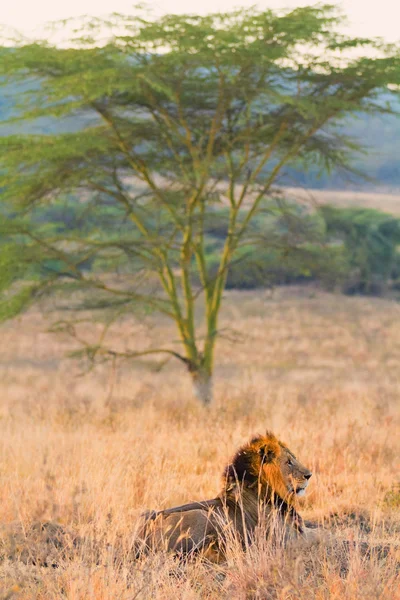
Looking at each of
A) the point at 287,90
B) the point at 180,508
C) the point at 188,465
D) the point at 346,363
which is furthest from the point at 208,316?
the point at 346,363

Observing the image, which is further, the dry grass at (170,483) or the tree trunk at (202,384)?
the tree trunk at (202,384)

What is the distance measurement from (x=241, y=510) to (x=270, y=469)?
13.5 inches

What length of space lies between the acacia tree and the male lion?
291 inches

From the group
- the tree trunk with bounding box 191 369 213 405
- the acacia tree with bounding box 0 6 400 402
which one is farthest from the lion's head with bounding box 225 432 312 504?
the tree trunk with bounding box 191 369 213 405

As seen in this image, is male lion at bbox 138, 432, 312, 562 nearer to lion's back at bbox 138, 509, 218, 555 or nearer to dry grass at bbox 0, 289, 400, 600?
lion's back at bbox 138, 509, 218, 555

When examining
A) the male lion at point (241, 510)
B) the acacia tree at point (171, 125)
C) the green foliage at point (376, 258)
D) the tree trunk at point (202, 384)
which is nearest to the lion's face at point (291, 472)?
the male lion at point (241, 510)

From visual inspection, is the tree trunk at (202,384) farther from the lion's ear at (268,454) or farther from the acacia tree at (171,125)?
the lion's ear at (268,454)

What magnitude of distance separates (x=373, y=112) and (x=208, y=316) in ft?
13.1

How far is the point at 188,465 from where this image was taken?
7.45 meters

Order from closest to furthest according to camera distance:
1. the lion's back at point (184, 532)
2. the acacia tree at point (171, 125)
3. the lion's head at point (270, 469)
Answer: the lion's back at point (184, 532), the lion's head at point (270, 469), the acacia tree at point (171, 125)

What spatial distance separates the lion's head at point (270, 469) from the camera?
4707 millimetres

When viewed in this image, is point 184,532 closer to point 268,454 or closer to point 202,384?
point 268,454

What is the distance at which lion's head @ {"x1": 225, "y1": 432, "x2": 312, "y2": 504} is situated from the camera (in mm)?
4707

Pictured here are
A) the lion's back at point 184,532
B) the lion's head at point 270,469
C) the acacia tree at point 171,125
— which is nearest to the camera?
the lion's back at point 184,532
